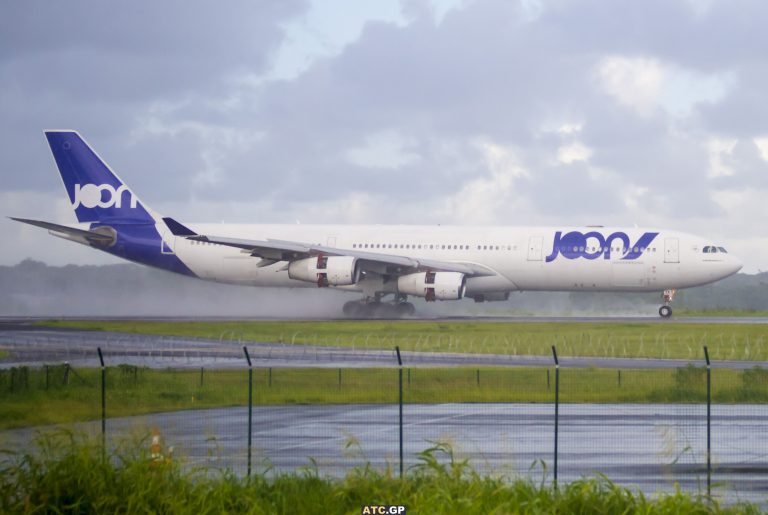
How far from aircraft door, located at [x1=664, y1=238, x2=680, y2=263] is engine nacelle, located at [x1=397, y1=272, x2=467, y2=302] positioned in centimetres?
970

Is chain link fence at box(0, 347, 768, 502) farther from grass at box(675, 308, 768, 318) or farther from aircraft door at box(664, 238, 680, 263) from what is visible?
grass at box(675, 308, 768, 318)

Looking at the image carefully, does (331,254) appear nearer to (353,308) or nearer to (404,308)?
(353,308)

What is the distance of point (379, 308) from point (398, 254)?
3.28 m

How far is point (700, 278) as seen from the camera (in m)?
55.4

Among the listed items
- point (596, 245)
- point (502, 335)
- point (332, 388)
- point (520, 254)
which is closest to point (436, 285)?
point (520, 254)

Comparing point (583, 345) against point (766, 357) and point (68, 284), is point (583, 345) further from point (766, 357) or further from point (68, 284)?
point (68, 284)

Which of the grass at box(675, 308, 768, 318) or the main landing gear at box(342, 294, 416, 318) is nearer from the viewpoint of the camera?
the main landing gear at box(342, 294, 416, 318)

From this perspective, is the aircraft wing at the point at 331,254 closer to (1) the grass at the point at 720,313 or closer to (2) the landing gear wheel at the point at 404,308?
(2) the landing gear wheel at the point at 404,308

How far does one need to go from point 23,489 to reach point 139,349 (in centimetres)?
2436

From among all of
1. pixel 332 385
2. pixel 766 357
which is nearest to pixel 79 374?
pixel 332 385

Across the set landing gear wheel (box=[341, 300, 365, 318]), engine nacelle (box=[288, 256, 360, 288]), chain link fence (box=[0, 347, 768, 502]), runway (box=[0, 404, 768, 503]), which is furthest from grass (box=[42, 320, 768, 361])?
runway (box=[0, 404, 768, 503])

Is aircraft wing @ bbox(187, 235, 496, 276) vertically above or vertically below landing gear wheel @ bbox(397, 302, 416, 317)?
above

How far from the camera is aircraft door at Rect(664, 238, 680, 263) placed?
5475 cm

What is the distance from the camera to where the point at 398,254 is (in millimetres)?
58250
